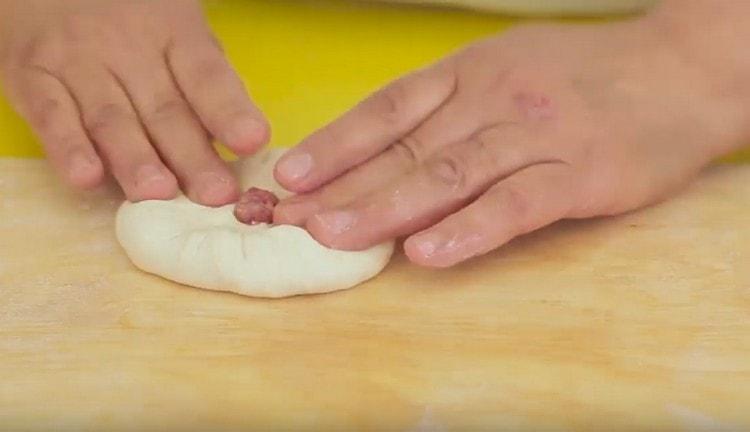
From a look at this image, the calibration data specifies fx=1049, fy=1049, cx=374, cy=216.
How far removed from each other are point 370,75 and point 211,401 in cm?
51

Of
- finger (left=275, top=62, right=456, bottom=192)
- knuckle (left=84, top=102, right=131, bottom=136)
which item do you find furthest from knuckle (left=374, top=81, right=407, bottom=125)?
knuckle (left=84, top=102, right=131, bottom=136)

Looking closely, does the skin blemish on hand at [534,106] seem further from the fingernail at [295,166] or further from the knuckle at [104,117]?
the knuckle at [104,117]

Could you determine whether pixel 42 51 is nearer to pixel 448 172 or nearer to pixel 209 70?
pixel 209 70

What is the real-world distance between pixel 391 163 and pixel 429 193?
0.19 feet

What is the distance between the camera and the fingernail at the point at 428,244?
0.79 metres

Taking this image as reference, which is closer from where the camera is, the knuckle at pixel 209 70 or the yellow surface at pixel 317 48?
the knuckle at pixel 209 70

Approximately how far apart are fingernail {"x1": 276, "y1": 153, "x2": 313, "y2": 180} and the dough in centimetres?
5

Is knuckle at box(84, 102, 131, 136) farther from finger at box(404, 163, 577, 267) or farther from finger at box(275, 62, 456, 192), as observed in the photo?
finger at box(404, 163, 577, 267)

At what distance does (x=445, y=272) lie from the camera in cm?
85

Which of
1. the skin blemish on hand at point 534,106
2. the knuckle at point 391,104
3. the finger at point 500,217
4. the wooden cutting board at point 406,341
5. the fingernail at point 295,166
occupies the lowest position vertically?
the wooden cutting board at point 406,341

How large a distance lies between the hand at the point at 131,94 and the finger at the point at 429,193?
0.39ft

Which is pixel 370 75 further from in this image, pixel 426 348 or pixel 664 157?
pixel 426 348

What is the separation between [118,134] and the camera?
0.92 metres

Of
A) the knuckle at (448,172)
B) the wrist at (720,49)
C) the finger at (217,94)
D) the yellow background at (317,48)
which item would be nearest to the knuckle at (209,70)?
the finger at (217,94)
